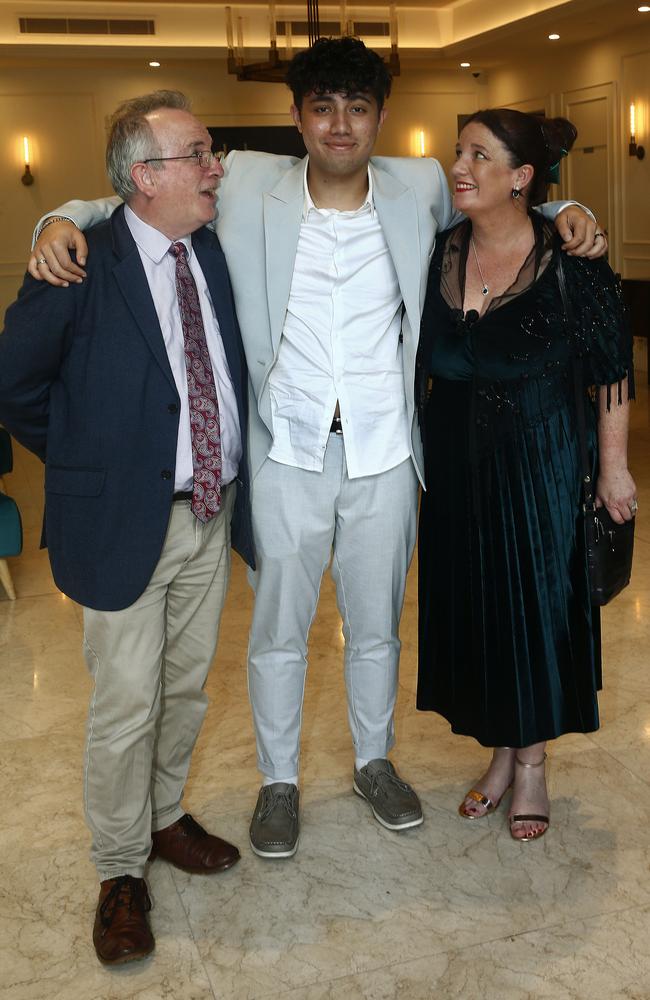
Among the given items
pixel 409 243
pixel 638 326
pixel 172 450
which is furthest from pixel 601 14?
pixel 172 450

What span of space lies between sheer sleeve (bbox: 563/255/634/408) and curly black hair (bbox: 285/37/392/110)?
628mm

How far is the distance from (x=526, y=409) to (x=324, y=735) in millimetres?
1401

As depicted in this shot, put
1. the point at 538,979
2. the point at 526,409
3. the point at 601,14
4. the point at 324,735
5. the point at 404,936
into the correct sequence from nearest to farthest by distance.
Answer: the point at 538,979, the point at 404,936, the point at 526,409, the point at 324,735, the point at 601,14

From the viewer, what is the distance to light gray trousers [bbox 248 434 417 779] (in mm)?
2592

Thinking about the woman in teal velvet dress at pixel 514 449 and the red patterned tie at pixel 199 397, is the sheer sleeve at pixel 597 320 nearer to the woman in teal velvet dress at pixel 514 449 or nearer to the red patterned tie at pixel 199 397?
the woman in teal velvet dress at pixel 514 449

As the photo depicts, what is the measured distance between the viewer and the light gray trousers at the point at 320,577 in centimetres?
259

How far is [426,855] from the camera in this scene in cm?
265

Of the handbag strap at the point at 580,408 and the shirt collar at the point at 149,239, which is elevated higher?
the shirt collar at the point at 149,239

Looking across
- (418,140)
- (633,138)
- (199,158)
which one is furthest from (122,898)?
(418,140)

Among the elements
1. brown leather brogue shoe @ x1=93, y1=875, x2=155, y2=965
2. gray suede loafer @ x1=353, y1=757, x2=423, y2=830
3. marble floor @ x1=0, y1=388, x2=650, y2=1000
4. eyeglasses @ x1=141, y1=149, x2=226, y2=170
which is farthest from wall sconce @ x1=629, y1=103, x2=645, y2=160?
brown leather brogue shoe @ x1=93, y1=875, x2=155, y2=965

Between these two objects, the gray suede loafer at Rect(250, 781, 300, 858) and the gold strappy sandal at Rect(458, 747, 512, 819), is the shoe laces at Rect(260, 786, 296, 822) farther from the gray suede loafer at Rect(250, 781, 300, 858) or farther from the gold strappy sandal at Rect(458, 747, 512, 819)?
the gold strappy sandal at Rect(458, 747, 512, 819)

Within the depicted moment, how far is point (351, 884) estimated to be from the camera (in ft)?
8.34

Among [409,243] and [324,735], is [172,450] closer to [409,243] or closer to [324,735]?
[409,243]

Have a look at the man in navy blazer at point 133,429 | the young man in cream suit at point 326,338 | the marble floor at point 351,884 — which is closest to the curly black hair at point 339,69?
the young man in cream suit at point 326,338
